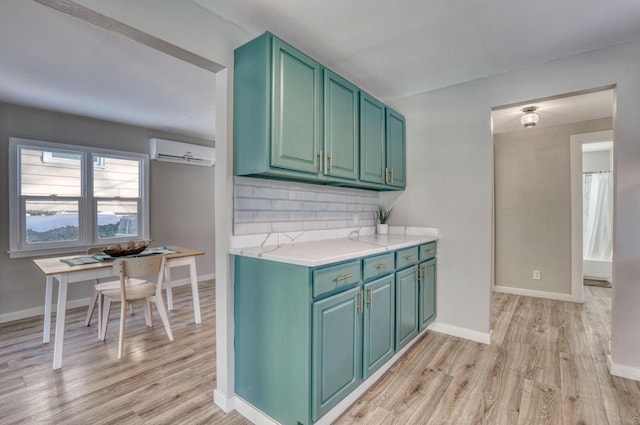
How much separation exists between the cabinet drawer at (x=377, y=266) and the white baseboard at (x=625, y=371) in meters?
1.77

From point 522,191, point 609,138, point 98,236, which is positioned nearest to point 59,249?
point 98,236

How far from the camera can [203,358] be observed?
99.7 inches

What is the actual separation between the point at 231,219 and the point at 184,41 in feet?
3.38

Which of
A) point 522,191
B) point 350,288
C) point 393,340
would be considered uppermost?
point 522,191

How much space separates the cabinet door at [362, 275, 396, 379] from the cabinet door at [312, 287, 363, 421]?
2.9 inches

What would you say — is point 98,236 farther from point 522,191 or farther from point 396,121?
point 522,191

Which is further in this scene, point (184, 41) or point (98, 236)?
point (98, 236)

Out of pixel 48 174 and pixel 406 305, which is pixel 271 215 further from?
pixel 48 174

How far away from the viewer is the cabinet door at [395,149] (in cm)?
291

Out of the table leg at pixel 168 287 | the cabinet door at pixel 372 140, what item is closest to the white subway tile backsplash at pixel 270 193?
the cabinet door at pixel 372 140

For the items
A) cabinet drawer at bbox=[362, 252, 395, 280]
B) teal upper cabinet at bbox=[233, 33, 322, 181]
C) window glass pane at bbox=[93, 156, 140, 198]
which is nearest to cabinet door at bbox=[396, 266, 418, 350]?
cabinet drawer at bbox=[362, 252, 395, 280]

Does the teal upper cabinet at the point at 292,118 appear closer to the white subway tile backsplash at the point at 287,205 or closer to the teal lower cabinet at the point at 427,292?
the white subway tile backsplash at the point at 287,205

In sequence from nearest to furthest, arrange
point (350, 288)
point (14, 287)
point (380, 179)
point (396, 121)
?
point (350, 288) → point (380, 179) → point (396, 121) → point (14, 287)

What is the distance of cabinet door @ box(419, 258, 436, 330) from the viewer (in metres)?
2.66
